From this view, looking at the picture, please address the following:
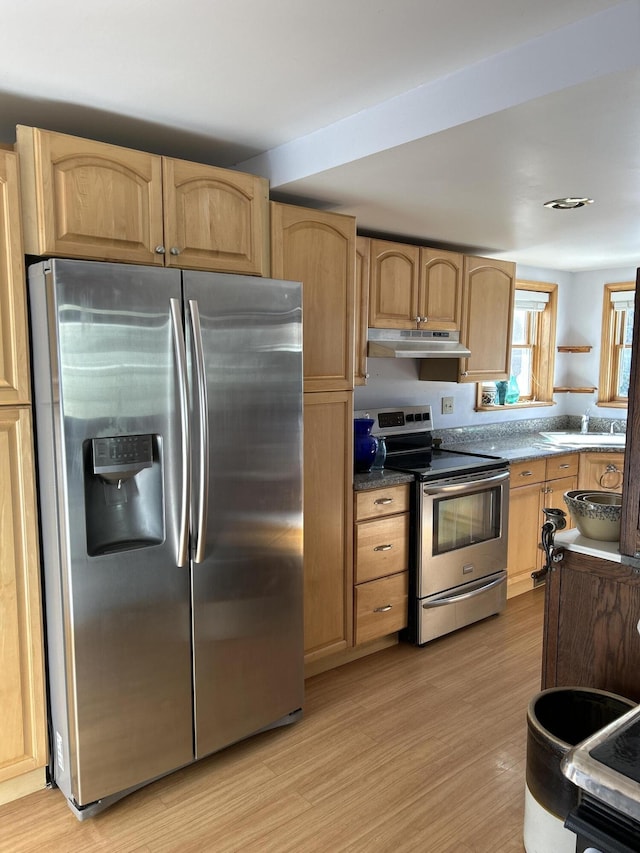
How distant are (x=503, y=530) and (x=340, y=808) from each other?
6.51 feet

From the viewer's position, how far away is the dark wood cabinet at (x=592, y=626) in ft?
6.84

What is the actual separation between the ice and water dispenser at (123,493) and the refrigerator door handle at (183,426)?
0.07 m

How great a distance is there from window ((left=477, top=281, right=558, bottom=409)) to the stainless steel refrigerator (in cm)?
312

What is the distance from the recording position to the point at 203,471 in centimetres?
222

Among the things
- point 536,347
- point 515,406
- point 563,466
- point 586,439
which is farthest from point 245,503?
point 536,347

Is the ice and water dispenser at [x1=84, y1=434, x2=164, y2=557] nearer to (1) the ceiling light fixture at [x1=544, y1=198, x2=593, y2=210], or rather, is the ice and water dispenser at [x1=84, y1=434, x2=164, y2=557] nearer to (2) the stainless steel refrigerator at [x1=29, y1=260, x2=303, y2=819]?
(2) the stainless steel refrigerator at [x1=29, y1=260, x2=303, y2=819]

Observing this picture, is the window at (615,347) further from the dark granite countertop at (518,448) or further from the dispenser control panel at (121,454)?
the dispenser control panel at (121,454)

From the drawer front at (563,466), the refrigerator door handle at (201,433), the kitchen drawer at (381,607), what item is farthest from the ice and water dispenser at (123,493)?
the drawer front at (563,466)

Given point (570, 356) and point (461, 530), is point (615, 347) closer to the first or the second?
point (570, 356)

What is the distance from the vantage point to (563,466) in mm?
4312

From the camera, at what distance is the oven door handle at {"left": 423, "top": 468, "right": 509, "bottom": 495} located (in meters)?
3.35

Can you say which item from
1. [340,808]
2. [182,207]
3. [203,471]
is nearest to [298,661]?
[340,808]

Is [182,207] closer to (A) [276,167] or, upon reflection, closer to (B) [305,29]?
(A) [276,167]

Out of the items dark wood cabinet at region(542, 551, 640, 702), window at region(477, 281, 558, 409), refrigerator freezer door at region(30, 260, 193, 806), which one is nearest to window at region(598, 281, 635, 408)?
window at region(477, 281, 558, 409)
